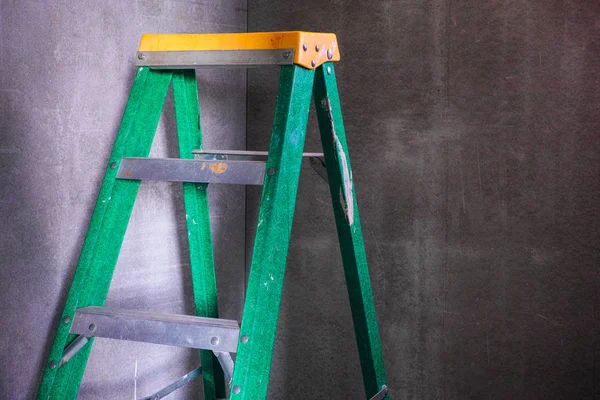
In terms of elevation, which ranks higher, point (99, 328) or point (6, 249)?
point (6, 249)

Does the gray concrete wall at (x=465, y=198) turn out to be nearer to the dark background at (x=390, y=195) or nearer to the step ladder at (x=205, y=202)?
the dark background at (x=390, y=195)

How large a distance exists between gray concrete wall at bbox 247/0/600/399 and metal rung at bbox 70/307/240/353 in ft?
3.57

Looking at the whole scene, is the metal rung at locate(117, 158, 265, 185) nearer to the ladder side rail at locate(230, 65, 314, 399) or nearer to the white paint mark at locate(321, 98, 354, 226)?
the ladder side rail at locate(230, 65, 314, 399)

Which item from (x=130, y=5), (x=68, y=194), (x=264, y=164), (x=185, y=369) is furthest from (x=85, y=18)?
(x=185, y=369)

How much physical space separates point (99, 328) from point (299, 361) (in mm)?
1255

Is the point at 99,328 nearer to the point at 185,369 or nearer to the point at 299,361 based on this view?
the point at 185,369

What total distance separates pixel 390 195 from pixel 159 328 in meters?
1.17

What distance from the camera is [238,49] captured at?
1605 millimetres

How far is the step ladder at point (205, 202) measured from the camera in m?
1.47

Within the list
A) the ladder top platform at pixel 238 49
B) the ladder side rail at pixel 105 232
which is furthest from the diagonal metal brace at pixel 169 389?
the ladder top platform at pixel 238 49

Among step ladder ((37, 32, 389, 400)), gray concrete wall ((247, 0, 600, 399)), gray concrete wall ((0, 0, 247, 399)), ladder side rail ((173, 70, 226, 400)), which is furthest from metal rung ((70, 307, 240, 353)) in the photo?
gray concrete wall ((247, 0, 600, 399))

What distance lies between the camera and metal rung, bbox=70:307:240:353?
1460 mm

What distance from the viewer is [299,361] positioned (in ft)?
8.94

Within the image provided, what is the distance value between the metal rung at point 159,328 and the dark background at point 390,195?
0.31 meters
